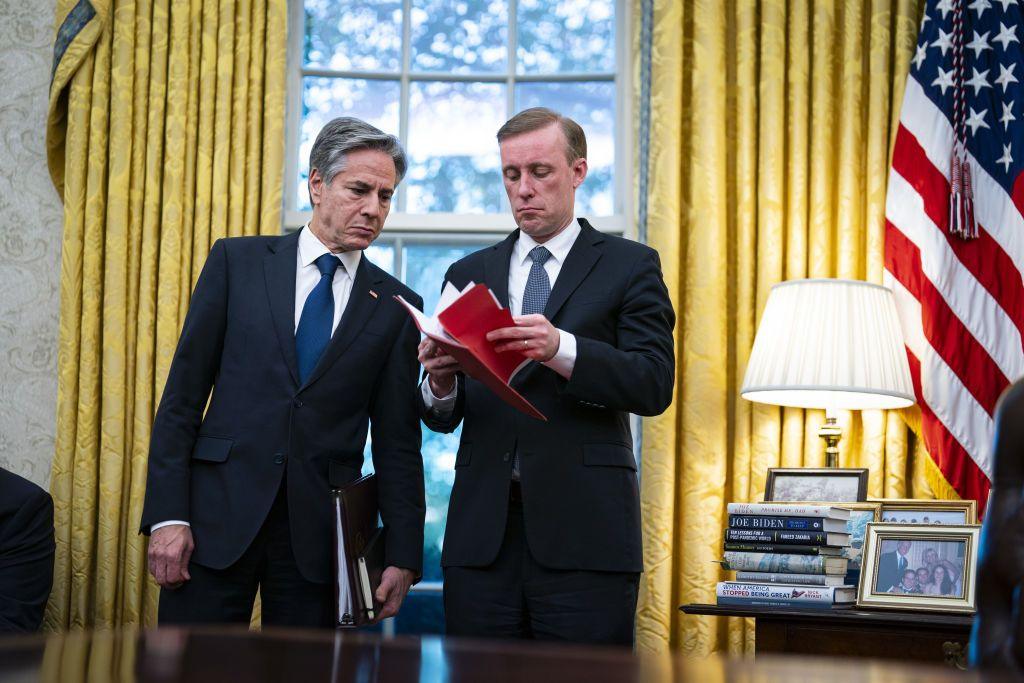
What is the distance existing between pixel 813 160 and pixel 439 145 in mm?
1167

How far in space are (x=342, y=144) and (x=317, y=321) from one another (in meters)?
0.38

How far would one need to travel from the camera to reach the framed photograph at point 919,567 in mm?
2291

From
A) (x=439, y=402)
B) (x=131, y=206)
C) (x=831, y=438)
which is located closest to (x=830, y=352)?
(x=831, y=438)

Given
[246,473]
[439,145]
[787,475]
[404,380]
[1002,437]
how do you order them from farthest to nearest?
[439,145], [787,475], [404,380], [246,473], [1002,437]

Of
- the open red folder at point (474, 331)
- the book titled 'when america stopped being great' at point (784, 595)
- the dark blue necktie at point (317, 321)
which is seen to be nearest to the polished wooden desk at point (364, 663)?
the open red folder at point (474, 331)

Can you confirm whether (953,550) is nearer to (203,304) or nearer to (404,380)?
(404,380)

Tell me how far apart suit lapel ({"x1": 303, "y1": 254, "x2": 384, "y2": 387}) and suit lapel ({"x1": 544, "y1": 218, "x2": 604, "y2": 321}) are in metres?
0.39

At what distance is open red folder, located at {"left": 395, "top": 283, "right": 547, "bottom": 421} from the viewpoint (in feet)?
5.77

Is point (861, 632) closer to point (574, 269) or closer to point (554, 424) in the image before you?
point (554, 424)

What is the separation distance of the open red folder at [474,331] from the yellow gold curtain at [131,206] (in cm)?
151

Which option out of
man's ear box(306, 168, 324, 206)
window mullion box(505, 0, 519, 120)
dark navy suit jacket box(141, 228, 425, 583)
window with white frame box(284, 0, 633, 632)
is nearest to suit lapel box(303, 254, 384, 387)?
dark navy suit jacket box(141, 228, 425, 583)

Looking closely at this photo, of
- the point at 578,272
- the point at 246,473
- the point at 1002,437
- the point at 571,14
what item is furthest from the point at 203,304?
the point at 571,14

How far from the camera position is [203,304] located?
217cm

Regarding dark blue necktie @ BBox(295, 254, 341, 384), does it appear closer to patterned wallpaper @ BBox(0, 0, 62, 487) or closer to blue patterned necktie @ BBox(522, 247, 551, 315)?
blue patterned necktie @ BBox(522, 247, 551, 315)
